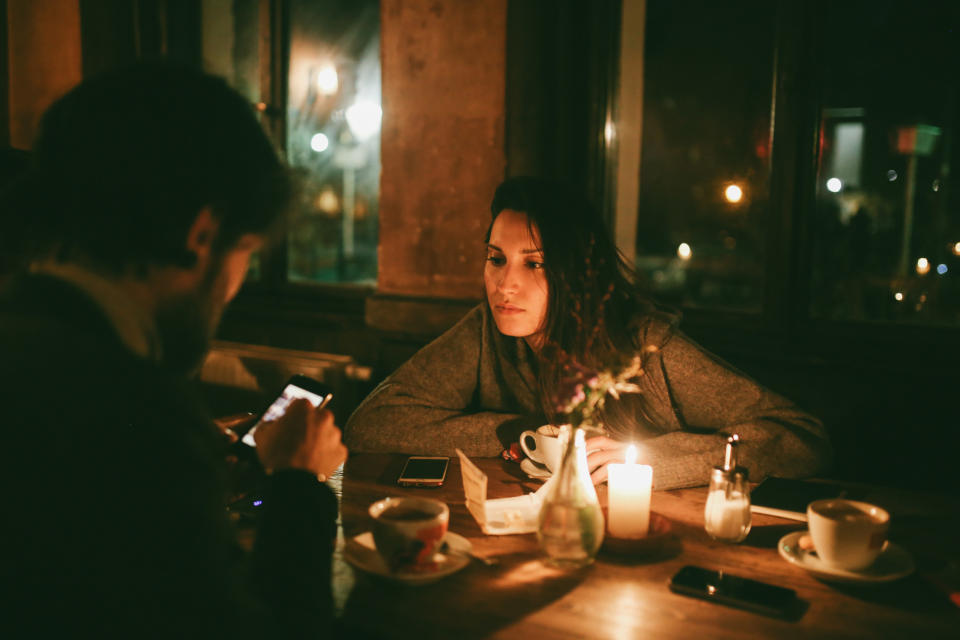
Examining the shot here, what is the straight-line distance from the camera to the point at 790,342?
2422 mm

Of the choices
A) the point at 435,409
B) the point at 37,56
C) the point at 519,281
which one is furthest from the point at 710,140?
the point at 37,56

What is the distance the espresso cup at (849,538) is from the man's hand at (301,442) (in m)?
0.77

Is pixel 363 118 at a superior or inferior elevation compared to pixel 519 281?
superior

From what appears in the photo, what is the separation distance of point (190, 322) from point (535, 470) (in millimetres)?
904

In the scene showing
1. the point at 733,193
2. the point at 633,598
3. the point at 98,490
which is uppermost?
the point at 733,193

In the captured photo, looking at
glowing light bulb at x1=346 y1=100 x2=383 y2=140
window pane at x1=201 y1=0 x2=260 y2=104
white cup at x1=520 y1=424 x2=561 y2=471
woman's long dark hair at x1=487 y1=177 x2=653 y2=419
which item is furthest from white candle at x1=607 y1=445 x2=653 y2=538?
window pane at x1=201 y1=0 x2=260 y2=104

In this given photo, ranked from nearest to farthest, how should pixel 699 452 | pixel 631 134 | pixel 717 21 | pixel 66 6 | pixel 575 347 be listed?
pixel 699 452 → pixel 575 347 → pixel 717 21 → pixel 631 134 → pixel 66 6

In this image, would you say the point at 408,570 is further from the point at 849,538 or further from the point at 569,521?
the point at 849,538

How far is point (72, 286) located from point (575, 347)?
4.41 ft

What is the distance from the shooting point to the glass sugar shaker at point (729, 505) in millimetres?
1267

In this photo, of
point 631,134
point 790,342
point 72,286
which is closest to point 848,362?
point 790,342

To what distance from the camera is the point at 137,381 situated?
30.7 inches

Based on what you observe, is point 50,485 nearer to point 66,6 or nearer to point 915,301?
point 915,301

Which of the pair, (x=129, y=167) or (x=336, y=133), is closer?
(x=129, y=167)
